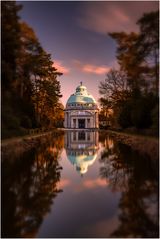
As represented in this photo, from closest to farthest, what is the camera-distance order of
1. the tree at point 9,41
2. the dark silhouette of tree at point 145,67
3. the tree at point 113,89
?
1. the tree at point 9,41
2. the dark silhouette of tree at point 145,67
3. the tree at point 113,89

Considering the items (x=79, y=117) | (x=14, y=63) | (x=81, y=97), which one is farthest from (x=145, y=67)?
(x=81, y=97)

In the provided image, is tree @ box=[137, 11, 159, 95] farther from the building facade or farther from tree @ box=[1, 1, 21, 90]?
the building facade

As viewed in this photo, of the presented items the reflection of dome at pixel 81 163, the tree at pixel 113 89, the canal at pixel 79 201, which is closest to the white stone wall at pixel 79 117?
the tree at pixel 113 89

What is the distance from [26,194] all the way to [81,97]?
4225 inches

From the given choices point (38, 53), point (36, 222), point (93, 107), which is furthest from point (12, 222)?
point (93, 107)

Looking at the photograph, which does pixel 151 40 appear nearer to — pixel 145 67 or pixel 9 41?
pixel 145 67

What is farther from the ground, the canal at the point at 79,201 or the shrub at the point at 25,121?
the shrub at the point at 25,121

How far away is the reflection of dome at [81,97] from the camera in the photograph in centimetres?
11700

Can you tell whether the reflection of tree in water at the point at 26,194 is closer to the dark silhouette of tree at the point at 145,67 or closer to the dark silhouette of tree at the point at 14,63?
the dark silhouette of tree at the point at 14,63

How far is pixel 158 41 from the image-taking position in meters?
26.0

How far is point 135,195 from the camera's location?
1109 cm

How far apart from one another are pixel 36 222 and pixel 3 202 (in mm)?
1826

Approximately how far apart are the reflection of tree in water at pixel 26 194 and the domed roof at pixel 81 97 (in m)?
99.4

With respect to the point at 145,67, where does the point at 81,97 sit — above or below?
above
